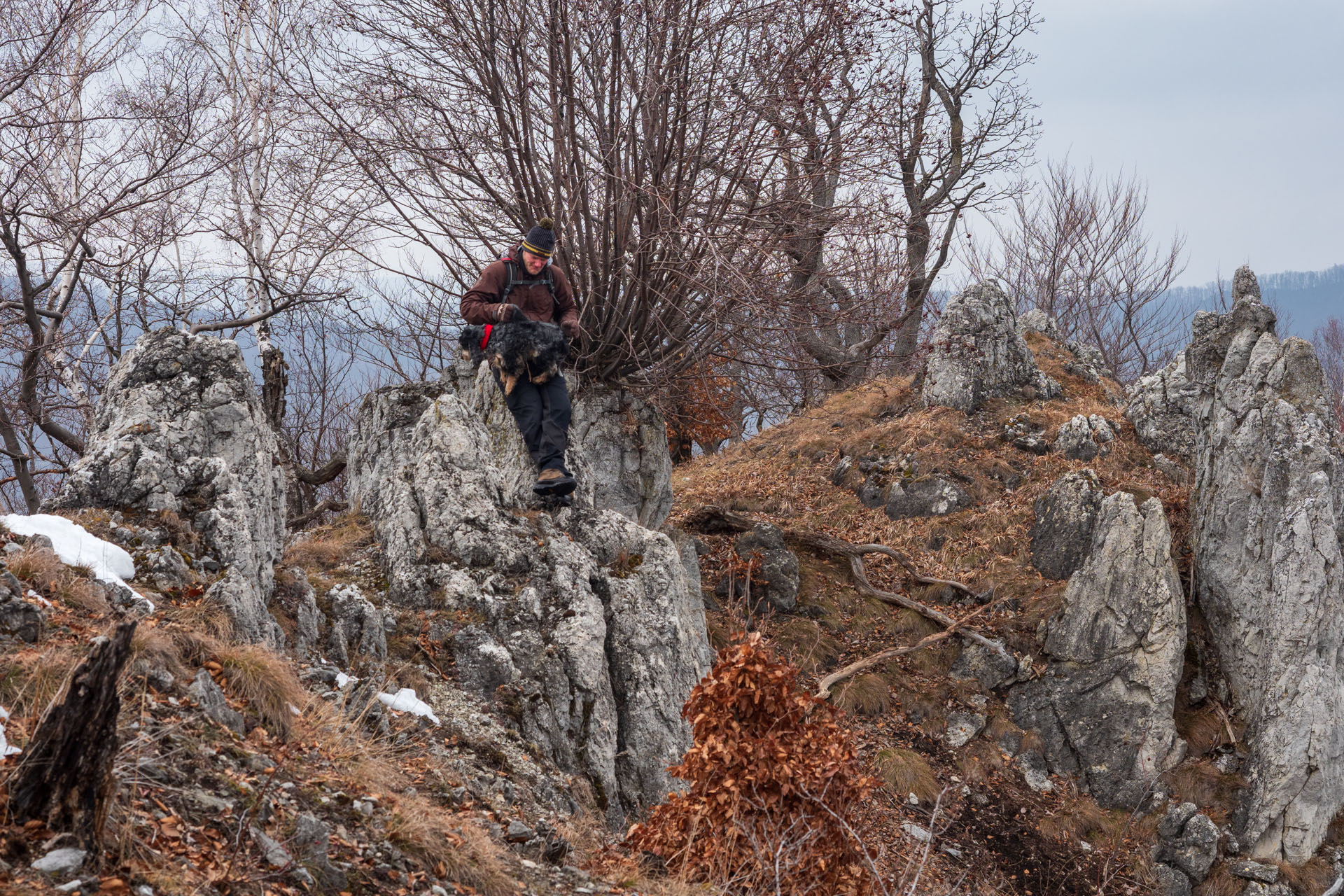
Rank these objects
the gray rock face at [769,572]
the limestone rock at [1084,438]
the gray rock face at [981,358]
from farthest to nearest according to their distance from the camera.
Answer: the gray rock face at [981,358]
the limestone rock at [1084,438]
the gray rock face at [769,572]

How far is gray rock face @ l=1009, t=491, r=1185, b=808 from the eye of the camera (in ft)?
32.9

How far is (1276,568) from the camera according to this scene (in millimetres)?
10484

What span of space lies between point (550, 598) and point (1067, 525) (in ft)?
25.9

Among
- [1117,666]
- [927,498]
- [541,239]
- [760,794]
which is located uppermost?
[541,239]

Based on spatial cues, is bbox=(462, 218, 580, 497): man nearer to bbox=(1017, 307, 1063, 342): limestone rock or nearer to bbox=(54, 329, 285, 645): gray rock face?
bbox=(54, 329, 285, 645): gray rock face

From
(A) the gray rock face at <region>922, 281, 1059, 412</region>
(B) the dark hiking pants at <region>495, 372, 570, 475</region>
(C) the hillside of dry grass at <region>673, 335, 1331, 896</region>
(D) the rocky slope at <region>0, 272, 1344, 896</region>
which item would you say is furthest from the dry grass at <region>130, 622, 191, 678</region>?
(A) the gray rock face at <region>922, 281, 1059, 412</region>

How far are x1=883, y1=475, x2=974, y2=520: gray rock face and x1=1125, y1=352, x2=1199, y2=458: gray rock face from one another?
3251 millimetres

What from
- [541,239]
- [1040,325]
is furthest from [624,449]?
[1040,325]

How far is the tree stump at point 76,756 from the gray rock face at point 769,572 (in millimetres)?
8731

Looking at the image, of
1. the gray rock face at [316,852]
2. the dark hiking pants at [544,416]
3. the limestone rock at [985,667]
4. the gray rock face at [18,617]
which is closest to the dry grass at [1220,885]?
the limestone rock at [985,667]

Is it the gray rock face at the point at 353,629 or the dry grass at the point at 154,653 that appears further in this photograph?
the gray rock face at the point at 353,629

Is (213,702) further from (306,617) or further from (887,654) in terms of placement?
(887,654)

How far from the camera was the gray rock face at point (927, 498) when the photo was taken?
12.8m

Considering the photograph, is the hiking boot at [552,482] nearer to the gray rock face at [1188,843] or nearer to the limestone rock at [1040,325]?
the gray rock face at [1188,843]
